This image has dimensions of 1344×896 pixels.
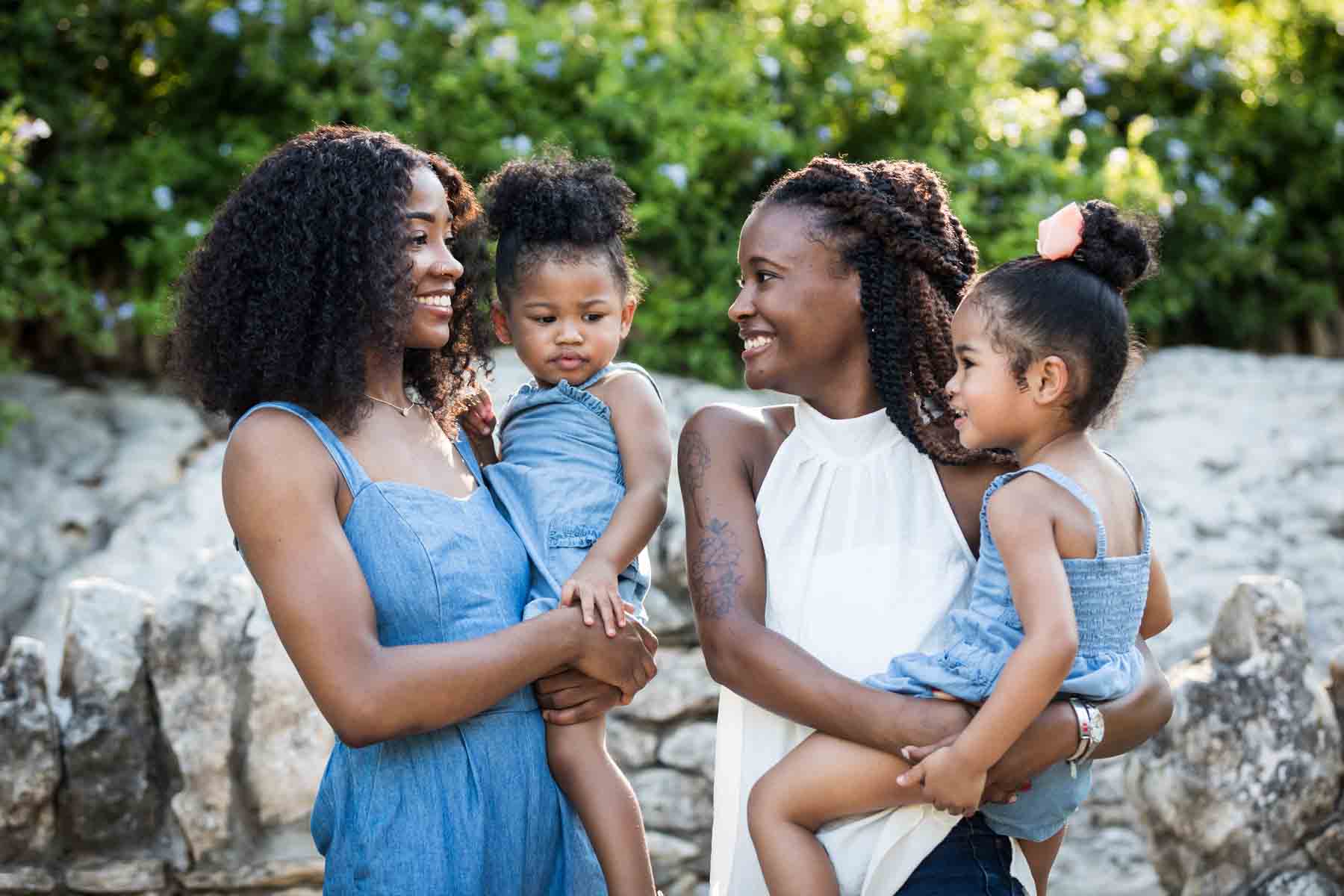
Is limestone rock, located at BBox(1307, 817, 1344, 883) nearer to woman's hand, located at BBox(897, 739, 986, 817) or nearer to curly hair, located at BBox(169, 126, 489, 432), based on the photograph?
woman's hand, located at BBox(897, 739, 986, 817)

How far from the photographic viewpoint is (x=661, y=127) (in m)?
5.60

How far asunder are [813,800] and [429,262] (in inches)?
45.7

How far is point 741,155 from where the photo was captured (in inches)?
224

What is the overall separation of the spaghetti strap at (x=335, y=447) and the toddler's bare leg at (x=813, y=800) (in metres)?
0.88

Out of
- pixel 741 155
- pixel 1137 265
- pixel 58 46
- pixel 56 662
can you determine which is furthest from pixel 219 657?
pixel 58 46

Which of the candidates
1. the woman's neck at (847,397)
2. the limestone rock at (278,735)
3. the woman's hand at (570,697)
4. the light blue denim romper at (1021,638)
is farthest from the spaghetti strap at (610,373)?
the limestone rock at (278,735)

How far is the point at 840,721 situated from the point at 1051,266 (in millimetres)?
877

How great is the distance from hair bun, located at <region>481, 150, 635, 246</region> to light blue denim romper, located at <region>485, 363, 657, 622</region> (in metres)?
0.29

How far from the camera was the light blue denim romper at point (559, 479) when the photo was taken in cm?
274

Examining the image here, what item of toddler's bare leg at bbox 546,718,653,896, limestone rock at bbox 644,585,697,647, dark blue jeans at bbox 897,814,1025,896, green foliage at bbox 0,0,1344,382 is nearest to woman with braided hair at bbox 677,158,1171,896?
dark blue jeans at bbox 897,814,1025,896

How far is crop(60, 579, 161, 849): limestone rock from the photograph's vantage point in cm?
364

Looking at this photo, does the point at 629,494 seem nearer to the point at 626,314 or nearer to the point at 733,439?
the point at 733,439

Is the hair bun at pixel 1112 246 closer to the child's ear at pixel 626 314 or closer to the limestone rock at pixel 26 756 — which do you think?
the child's ear at pixel 626 314

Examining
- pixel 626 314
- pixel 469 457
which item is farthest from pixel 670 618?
pixel 469 457
